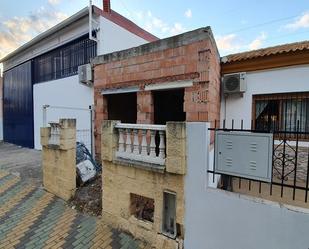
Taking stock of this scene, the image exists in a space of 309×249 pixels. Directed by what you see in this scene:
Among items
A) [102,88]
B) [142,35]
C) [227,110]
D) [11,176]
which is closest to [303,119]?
[227,110]

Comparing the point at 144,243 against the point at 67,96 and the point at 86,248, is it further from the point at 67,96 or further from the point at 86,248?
the point at 67,96

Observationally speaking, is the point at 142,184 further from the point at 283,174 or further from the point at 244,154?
the point at 283,174

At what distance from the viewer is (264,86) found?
5969mm

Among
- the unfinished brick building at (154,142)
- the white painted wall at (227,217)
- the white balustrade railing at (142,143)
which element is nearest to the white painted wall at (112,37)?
the unfinished brick building at (154,142)

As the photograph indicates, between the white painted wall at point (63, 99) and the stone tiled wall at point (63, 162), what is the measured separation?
11.2 ft

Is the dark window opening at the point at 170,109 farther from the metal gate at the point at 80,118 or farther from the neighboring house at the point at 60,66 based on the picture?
the neighboring house at the point at 60,66

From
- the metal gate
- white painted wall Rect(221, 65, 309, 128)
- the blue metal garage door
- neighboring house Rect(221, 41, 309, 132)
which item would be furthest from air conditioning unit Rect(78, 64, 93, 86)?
the blue metal garage door

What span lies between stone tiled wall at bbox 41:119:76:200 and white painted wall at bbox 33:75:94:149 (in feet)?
11.2

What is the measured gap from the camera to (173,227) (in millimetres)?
3521

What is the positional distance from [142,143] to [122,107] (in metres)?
4.78

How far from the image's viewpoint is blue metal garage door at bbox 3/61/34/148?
45.0ft

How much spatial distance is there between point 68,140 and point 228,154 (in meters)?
4.03

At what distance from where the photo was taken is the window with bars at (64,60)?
9.21 meters

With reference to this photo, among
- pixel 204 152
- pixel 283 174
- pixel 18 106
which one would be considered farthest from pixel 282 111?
pixel 18 106
